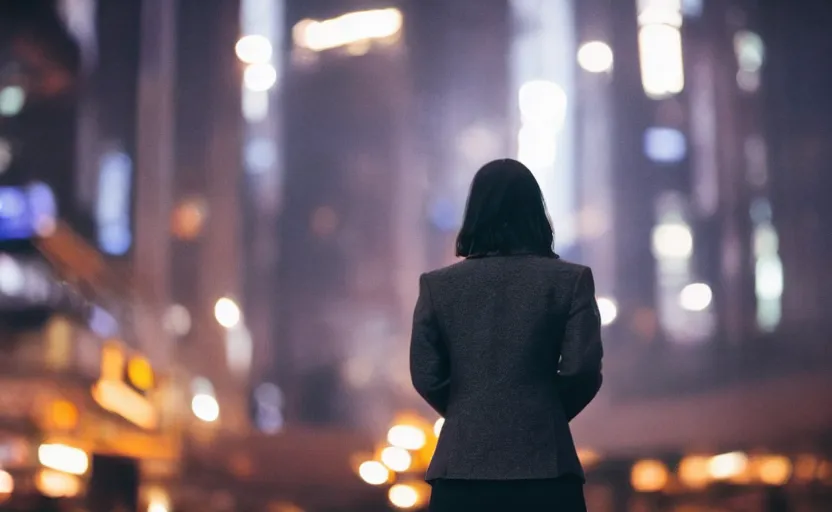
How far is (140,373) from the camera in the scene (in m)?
13.3

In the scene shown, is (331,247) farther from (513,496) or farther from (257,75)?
(513,496)

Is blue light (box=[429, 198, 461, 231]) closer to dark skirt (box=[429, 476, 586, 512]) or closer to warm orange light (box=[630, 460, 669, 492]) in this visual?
warm orange light (box=[630, 460, 669, 492])

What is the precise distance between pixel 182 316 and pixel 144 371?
14734 mm

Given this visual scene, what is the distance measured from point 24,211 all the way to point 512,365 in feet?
37.0

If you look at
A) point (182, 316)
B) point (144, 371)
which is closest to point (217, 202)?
point (182, 316)

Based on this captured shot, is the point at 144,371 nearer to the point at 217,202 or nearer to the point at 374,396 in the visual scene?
the point at 374,396

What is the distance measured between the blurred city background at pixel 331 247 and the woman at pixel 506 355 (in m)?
8.06

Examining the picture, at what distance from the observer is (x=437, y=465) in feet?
5.01

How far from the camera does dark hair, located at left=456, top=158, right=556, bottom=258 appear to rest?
62.2 inches

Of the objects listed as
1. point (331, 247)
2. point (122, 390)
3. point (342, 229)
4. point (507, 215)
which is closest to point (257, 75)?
point (122, 390)

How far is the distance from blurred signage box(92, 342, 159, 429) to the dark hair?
35.9 feet

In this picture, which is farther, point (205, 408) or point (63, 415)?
point (205, 408)

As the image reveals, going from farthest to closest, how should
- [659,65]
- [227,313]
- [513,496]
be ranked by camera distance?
[227,313]
[659,65]
[513,496]

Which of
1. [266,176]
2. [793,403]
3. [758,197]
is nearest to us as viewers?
[793,403]
